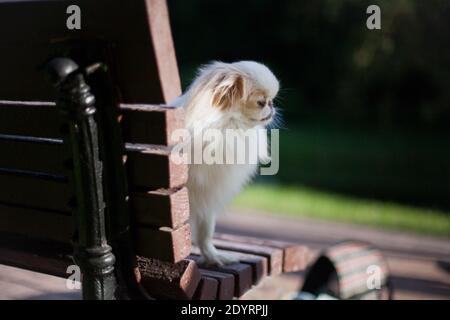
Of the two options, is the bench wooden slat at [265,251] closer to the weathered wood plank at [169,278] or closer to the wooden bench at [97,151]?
the wooden bench at [97,151]

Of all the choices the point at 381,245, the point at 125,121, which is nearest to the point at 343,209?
the point at 381,245

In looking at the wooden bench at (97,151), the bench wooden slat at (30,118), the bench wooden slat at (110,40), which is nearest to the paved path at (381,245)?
the wooden bench at (97,151)

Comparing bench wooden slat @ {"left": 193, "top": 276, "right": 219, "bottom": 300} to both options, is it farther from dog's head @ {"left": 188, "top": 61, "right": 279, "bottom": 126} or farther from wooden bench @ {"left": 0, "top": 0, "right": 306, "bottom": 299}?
dog's head @ {"left": 188, "top": 61, "right": 279, "bottom": 126}

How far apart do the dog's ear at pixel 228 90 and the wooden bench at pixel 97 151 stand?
56 cm

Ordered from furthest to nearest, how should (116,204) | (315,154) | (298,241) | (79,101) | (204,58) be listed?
1. (204,58)
2. (315,154)
3. (298,241)
4. (116,204)
5. (79,101)

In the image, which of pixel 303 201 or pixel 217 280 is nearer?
pixel 217 280

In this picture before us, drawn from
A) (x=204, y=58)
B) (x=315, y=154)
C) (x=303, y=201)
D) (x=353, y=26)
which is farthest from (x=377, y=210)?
(x=204, y=58)

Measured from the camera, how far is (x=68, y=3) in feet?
5.46

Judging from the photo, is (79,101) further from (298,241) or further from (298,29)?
(298,29)

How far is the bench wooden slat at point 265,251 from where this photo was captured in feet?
7.97

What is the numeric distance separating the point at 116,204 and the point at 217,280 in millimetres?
512

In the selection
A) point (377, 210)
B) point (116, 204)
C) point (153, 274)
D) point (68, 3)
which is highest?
point (68, 3)

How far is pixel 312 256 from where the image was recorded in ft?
13.7

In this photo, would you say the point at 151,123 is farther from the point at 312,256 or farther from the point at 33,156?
the point at 312,256
